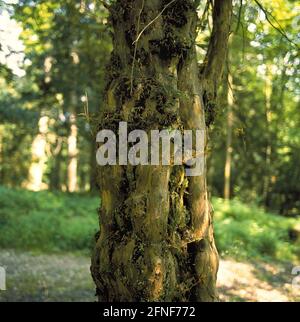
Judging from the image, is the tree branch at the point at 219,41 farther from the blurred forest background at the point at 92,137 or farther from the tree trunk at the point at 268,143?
the tree trunk at the point at 268,143

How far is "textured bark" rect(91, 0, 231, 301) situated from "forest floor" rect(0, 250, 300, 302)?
3.66 m

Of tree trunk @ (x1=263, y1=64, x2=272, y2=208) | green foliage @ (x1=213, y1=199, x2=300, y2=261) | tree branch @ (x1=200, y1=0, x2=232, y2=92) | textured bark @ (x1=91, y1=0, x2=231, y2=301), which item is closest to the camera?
textured bark @ (x1=91, y1=0, x2=231, y2=301)

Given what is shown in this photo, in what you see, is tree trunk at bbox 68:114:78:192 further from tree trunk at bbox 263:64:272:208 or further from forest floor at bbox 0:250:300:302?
tree trunk at bbox 263:64:272:208

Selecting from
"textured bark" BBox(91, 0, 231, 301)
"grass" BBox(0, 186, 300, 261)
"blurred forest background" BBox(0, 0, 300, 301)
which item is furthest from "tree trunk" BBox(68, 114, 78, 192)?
"textured bark" BBox(91, 0, 231, 301)

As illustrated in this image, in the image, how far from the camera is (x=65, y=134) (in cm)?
1744

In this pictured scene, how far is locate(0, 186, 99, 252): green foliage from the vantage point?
36.6 ft

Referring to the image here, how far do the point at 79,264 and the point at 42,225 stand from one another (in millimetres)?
2508

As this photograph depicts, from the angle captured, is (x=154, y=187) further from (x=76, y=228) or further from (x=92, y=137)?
(x=76, y=228)

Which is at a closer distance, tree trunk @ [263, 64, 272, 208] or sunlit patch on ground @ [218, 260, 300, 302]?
sunlit patch on ground @ [218, 260, 300, 302]

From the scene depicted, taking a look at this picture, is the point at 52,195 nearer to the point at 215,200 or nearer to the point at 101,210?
the point at 215,200

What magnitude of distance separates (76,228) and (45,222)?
901mm

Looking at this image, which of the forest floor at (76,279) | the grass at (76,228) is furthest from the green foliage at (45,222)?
the forest floor at (76,279)

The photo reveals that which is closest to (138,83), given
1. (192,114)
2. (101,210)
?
(192,114)
